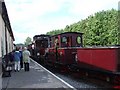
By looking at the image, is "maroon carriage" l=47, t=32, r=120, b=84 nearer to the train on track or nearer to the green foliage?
the train on track

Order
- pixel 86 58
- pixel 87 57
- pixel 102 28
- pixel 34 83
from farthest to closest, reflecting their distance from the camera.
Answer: pixel 102 28
pixel 86 58
pixel 87 57
pixel 34 83

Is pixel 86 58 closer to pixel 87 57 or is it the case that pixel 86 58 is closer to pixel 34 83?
pixel 87 57

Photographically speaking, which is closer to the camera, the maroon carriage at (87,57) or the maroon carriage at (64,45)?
the maroon carriage at (87,57)

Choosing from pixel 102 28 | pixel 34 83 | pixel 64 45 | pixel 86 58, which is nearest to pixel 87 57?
pixel 86 58

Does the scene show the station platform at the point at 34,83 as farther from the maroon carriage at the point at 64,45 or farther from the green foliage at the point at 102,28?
the green foliage at the point at 102,28

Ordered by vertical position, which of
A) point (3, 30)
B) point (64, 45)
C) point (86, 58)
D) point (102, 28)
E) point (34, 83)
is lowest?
point (34, 83)

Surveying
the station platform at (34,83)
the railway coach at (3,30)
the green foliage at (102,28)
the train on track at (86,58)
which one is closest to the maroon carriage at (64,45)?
the train on track at (86,58)

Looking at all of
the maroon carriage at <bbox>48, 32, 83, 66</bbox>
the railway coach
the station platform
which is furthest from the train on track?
the railway coach

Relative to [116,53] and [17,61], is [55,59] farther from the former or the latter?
[116,53]

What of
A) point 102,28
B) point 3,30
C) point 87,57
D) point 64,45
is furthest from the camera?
point 102,28

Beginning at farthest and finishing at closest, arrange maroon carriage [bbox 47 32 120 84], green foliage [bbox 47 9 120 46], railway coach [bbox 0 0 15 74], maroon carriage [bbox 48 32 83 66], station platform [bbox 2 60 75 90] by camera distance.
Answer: green foliage [bbox 47 9 120 46], maroon carriage [bbox 48 32 83 66], railway coach [bbox 0 0 15 74], station platform [bbox 2 60 75 90], maroon carriage [bbox 47 32 120 84]

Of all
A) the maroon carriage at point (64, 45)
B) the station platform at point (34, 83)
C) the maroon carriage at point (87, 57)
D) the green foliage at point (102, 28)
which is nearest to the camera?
the maroon carriage at point (87, 57)

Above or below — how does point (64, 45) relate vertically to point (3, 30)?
below

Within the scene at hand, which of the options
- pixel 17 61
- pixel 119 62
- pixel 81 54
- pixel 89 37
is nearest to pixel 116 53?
pixel 119 62
